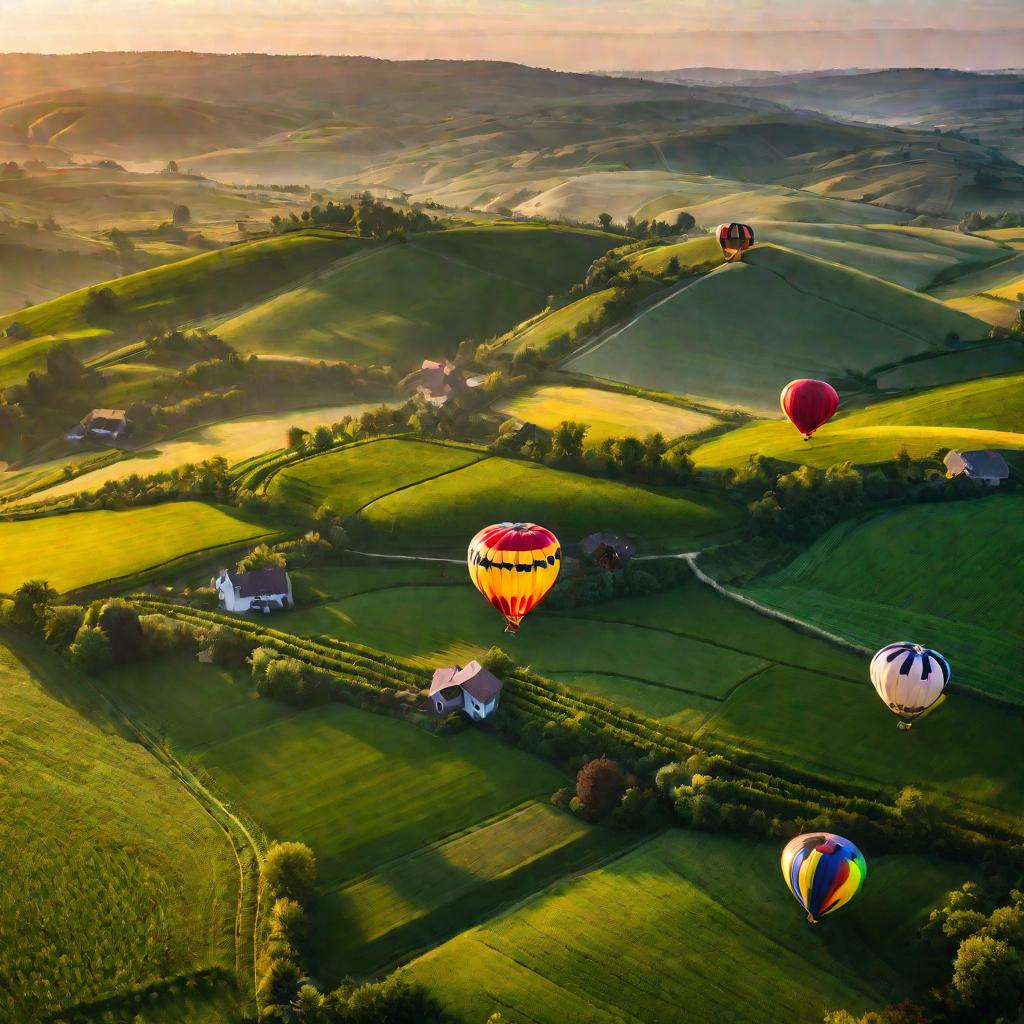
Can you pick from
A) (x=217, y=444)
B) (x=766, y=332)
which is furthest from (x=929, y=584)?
(x=217, y=444)

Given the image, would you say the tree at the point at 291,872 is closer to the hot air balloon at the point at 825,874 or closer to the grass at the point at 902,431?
the hot air balloon at the point at 825,874

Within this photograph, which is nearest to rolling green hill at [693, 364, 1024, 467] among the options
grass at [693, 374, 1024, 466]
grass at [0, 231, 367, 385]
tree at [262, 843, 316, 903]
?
grass at [693, 374, 1024, 466]

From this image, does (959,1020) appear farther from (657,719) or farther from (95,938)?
(95,938)

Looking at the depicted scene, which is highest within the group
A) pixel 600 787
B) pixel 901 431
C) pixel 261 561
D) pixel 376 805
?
pixel 901 431

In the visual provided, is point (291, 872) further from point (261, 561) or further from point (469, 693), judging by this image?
point (261, 561)

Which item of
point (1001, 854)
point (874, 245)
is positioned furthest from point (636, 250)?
point (1001, 854)

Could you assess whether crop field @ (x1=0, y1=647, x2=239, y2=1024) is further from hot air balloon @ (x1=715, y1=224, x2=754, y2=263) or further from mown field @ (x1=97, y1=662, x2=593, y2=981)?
hot air balloon @ (x1=715, y1=224, x2=754, y2=263)
